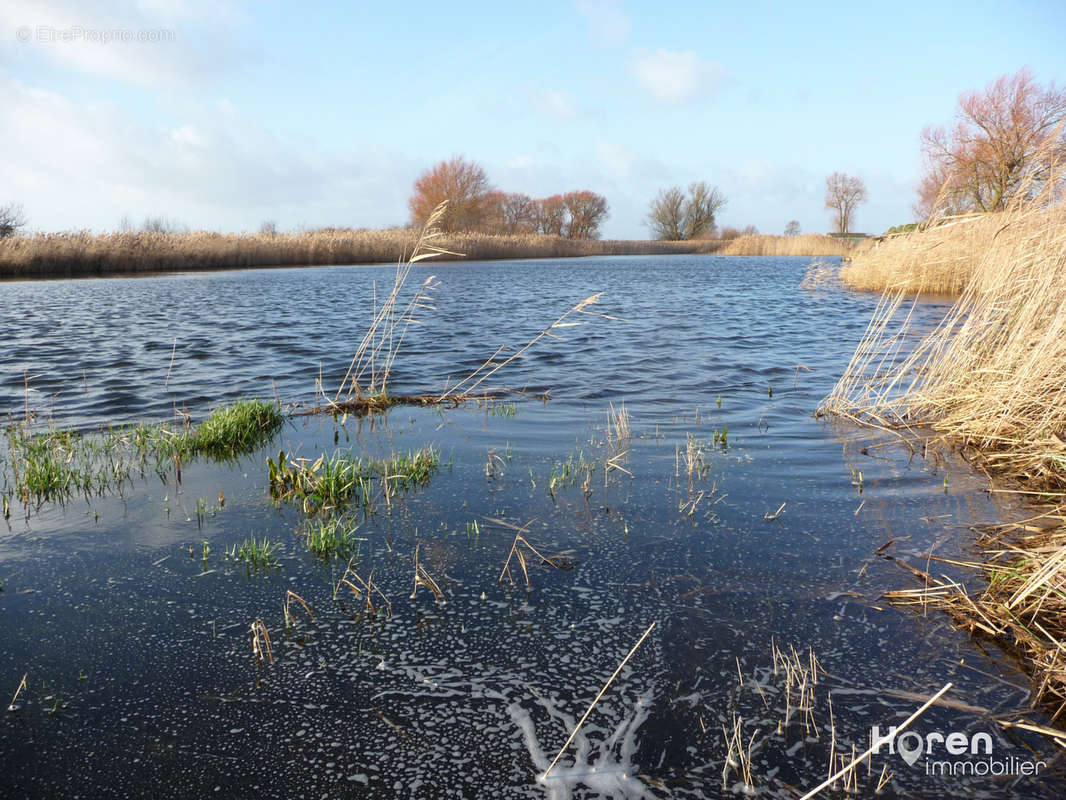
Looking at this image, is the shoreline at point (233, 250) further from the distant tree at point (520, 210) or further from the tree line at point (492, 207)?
the distant tree at point (520, 210)

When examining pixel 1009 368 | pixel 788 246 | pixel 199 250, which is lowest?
pixel 1009 368

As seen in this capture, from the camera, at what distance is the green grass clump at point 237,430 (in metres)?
5.11

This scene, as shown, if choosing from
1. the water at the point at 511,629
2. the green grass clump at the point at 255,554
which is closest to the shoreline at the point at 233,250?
the water at the point at 511,629

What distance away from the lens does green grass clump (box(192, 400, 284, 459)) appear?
5.11 metres

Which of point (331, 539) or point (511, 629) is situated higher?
point (331, 539)

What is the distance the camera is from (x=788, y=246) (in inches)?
2016

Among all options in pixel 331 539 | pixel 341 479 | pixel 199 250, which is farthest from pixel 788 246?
pixel 331 539

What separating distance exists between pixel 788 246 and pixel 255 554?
54.2 meters

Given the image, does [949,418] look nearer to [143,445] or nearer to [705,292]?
[143,445]

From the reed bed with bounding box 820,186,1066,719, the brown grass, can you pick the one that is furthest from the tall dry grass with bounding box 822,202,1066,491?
the brown grass

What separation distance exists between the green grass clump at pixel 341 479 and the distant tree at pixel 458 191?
171 ft

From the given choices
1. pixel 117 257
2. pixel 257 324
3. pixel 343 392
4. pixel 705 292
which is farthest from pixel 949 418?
pixel 117 257

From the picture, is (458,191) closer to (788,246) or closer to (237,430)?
(788,246)

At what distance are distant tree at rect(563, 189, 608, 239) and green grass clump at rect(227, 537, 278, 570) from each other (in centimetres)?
7543
